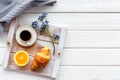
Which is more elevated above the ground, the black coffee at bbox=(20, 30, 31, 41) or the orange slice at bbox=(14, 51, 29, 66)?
the black coffee at bbox=(20, 30, 31, 41)

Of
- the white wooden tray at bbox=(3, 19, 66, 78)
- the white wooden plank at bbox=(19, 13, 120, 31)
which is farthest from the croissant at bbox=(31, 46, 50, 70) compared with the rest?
the white wooden plank at bbox=(19, 13, 120, 31)

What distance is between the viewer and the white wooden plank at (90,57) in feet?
5.54

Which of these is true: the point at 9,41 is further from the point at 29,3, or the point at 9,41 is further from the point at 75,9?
the point at 75,9

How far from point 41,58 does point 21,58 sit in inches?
3.7

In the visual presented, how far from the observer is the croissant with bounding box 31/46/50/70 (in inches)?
63.6

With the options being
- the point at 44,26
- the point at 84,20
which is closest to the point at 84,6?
the point at 84,20

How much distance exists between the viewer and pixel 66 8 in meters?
1.69

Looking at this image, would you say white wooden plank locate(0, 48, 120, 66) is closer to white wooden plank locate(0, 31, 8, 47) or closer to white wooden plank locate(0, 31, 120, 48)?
white wooden plank locate(0, 31, 120, 48)

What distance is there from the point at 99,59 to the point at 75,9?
9.8 inches

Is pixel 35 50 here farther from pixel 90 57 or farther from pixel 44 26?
pixel 90 57

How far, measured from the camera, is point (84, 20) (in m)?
1.70

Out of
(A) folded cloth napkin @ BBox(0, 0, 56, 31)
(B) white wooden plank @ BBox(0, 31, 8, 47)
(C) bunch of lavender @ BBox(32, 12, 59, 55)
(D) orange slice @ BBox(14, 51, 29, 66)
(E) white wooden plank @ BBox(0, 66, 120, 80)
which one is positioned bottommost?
(E) white wooden plank @ BBox(0, 66, 120, 80)

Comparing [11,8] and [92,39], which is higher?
[11,8]

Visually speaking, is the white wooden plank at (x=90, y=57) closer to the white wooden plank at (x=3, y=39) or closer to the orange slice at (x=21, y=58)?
the orange slice at (x=21, y=58)
